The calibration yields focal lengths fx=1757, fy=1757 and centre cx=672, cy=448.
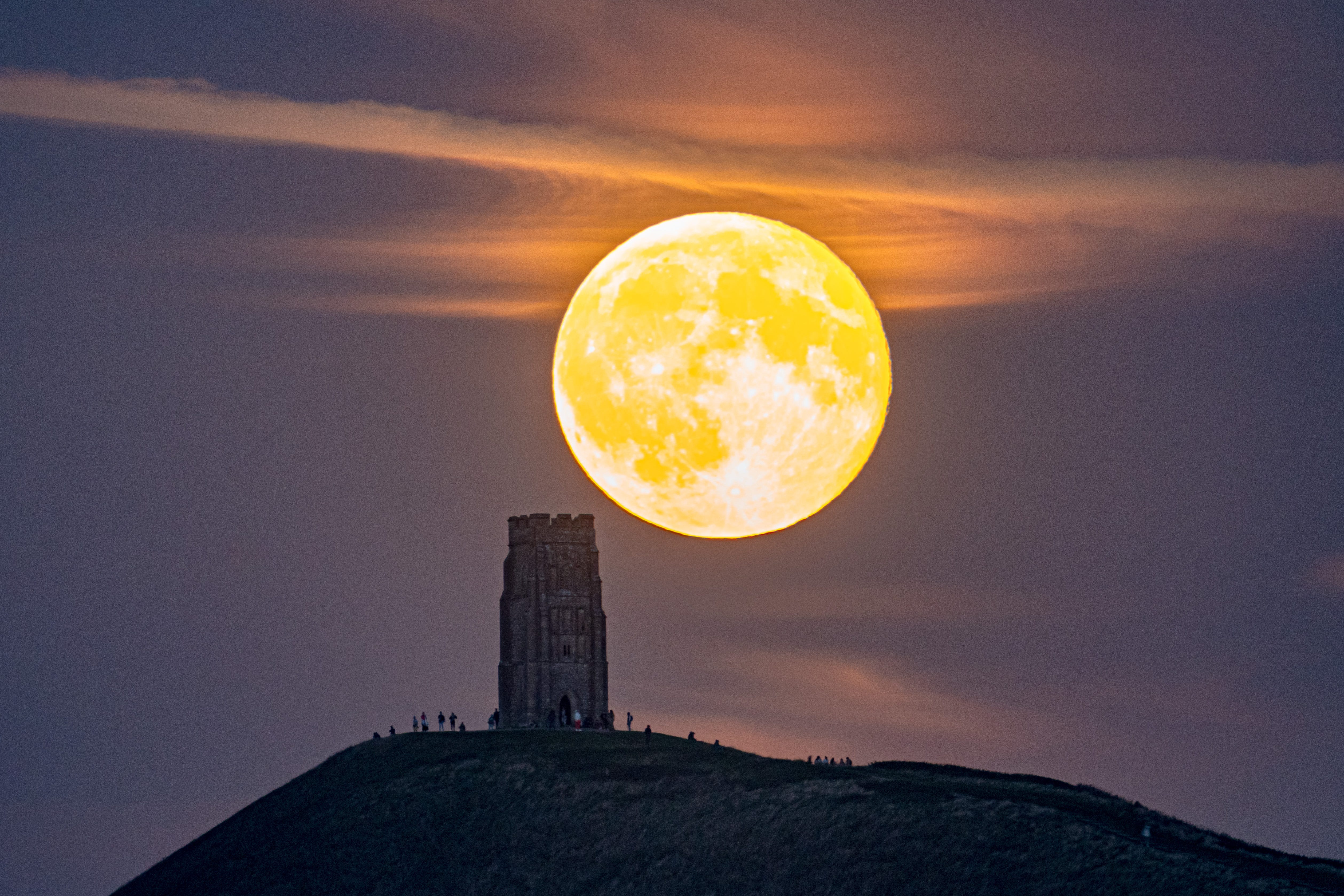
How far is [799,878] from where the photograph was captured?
215 ft

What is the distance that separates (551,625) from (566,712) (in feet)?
16.5

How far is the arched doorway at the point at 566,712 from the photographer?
99562 mm

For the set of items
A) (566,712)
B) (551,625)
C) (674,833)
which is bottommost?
(674,833)

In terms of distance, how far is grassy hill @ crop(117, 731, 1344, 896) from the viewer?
61750 mm

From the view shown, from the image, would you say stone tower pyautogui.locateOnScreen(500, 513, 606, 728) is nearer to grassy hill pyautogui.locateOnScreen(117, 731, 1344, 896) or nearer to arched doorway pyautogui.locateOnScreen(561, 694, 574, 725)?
arched doorway pyautogui.locateOnScreen(561, 694, 574, 725)

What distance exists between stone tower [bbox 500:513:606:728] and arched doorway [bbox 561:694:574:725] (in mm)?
45

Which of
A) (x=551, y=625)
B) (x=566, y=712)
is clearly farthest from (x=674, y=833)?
(x=551, y=625)

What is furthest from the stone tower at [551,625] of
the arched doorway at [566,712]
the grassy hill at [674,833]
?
the grassy hill at [674,833]

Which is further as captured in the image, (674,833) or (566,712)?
(566,712)

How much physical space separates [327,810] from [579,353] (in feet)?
121

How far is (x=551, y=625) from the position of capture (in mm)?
100812

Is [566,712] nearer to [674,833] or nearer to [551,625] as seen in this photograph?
[551,625]

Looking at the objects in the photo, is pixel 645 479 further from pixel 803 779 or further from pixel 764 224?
pixel 803 779

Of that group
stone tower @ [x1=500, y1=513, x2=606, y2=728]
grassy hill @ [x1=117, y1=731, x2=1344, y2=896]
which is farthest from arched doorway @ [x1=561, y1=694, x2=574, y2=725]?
grassy hill @ [x1=117, y1=731, x2=1344, y2=896]
